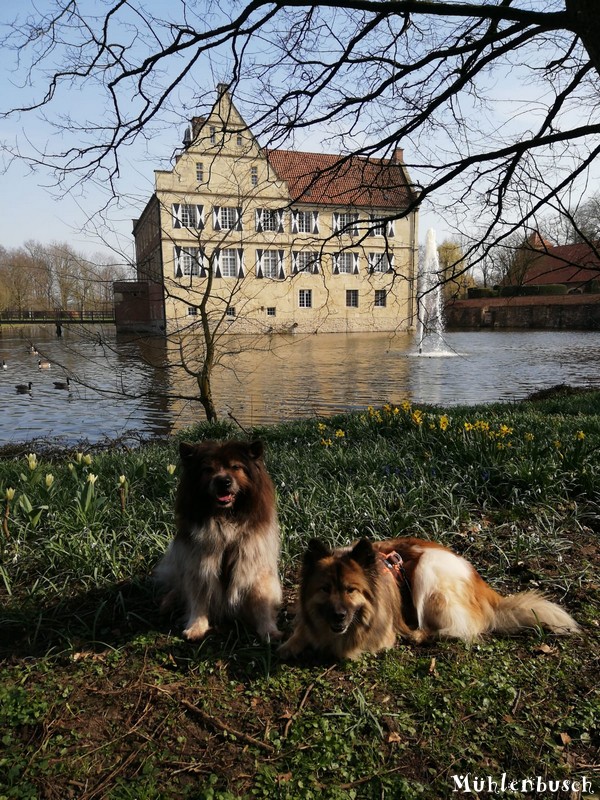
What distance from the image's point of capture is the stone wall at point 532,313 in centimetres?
4900

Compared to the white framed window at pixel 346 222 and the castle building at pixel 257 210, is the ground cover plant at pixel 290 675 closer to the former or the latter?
the white framed window at pixel 346 222

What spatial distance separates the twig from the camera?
2498mm

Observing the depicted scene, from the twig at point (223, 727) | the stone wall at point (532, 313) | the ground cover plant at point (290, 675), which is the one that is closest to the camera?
the ground cover plant at point (290, 675)

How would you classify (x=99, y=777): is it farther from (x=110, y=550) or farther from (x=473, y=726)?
(x=110, y=550)

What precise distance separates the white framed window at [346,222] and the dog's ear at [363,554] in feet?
14.3

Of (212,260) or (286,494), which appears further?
(212,260)

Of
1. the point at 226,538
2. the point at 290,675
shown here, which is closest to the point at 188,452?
the point at 226,538

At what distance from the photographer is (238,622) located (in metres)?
3.49

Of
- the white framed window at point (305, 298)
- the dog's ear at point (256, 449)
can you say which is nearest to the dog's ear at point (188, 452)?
the dog's ear at point (256, 449)

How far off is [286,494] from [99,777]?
3326 mm

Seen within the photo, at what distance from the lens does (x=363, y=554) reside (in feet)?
9.91

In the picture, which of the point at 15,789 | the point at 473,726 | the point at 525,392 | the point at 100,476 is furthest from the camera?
the point at 525,392

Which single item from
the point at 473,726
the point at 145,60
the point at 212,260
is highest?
the point at 145,60

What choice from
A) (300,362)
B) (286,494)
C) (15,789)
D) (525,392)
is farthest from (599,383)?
(15,789)
